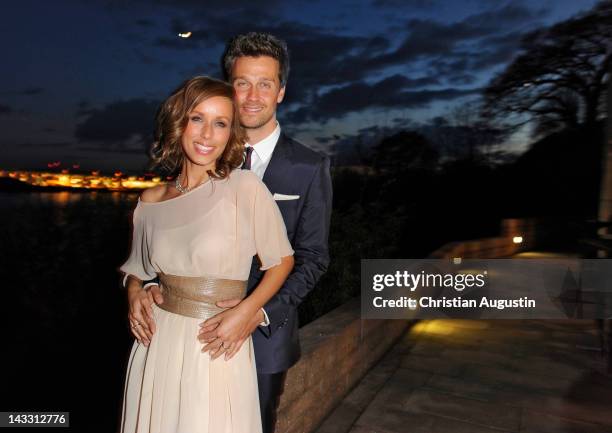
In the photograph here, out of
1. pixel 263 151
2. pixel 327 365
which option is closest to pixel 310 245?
pixel 263 151

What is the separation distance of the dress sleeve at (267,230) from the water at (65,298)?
266 cm

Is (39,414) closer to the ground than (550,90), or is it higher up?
closer to the ground

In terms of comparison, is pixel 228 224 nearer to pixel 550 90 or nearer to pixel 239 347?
pixel 239 347

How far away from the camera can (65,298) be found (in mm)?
4160

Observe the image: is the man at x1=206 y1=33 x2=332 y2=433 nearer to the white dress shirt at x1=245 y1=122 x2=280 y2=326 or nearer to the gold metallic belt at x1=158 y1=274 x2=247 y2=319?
the white dress shirt at x1=245 y1=122 x2=280 y2=326

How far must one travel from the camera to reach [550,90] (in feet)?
50.1

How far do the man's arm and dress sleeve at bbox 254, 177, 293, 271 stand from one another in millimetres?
153

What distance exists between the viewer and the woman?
4.84 ft

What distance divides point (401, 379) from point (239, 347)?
319cm

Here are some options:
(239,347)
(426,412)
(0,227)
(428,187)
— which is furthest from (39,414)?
(428,187)

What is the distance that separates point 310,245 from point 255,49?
0.79m

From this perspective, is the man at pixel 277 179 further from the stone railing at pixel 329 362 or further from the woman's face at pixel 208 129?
the stone railing at pixel 329 362

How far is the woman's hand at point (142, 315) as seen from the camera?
5.14 feet

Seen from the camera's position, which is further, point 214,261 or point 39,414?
point 39,414
